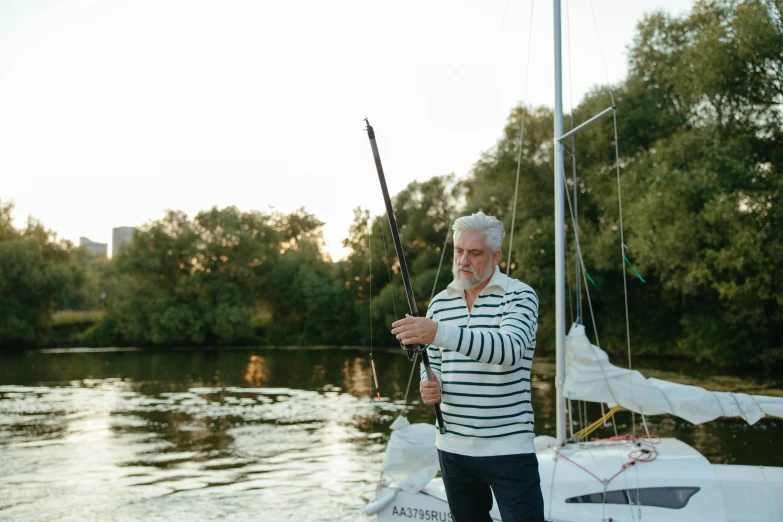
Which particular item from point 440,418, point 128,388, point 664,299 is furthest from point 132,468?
point 664,299

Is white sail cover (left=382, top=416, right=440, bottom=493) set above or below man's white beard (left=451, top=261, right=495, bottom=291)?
below

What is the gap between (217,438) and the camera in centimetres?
1598

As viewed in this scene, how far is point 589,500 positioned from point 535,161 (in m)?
28.8

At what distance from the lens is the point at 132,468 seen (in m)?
13.0

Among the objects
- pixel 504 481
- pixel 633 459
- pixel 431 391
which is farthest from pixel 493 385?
pixel 633 459

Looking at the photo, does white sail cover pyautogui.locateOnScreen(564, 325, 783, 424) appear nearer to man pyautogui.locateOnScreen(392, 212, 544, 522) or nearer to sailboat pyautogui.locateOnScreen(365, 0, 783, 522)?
sailboat pyautogui.locateOnScreen(365, 0, 783, 522)

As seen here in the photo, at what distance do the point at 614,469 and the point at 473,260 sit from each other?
4.63m

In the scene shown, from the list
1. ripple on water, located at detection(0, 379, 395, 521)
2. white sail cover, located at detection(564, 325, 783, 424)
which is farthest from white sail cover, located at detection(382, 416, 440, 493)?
ripple on water, located at detection(0, 379, 395, 521)

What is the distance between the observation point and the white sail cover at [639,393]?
775cm

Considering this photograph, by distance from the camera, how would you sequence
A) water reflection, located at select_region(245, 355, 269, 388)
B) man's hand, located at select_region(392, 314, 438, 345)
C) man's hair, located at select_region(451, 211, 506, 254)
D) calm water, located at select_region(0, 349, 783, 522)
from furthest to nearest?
water reflection, located at select_region(245, 355, 269, 388) < calm water, located at select_region(0, 349, 783, 522) < man's hair, located at select_region(451, 211, 506, 254) < man's hand, located at select_region(392, 314, 438, 345)

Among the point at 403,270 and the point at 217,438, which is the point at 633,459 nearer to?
the point at 403,270

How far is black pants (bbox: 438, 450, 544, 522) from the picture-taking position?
2967 mm

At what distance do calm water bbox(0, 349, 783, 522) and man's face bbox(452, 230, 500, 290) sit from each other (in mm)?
7592

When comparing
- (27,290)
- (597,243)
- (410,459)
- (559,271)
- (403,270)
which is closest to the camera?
(403,270)
